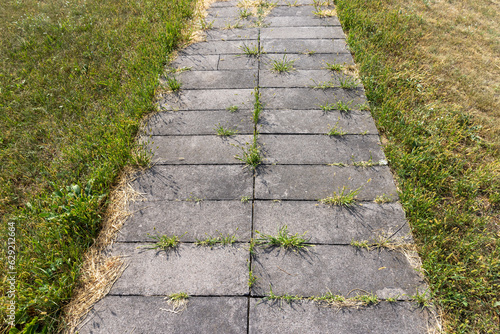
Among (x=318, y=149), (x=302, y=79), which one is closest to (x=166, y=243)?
(x=318, y=149)

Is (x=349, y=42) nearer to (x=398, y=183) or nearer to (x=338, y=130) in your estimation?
(x=338, y=130)

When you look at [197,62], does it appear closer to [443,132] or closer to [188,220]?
[188,220]

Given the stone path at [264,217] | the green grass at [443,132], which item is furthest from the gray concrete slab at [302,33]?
the stone path at [264,217]

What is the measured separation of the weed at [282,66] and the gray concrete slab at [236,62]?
10.3 inches

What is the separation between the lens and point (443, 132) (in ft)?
11.4

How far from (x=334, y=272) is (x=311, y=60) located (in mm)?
3238

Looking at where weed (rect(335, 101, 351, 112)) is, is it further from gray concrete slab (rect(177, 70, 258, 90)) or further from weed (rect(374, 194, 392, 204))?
weed (rect(374, 194, 392, 204))

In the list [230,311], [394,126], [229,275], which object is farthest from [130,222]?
[394,126]

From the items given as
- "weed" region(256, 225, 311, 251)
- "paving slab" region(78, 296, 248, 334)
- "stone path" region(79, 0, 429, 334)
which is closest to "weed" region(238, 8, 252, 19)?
"stone path" region(79, 0, 429, 334)

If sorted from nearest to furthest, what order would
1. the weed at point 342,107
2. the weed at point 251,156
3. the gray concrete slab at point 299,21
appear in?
the weed at point 251,156 → the weed at point 342,107 → the gray concrete slab at point 299,21

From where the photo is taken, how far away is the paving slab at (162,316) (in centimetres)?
202

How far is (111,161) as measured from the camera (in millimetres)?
3086

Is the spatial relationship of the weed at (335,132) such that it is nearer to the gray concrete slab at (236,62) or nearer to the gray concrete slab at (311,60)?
the gray concrete slab at (311,60)

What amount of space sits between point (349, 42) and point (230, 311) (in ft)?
14.0
